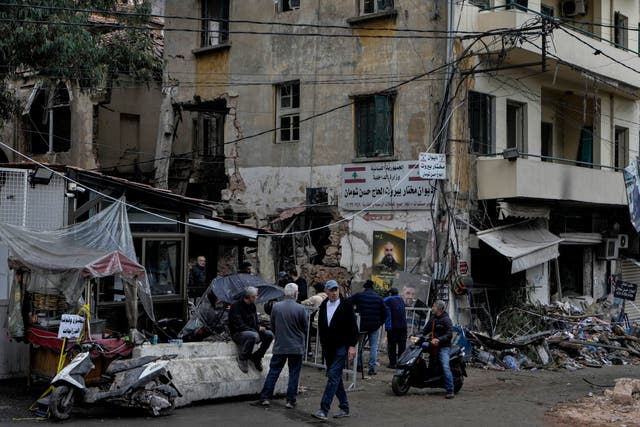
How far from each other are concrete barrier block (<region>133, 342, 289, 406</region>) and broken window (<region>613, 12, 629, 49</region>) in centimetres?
1741

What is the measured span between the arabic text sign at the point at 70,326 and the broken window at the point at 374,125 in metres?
10.4

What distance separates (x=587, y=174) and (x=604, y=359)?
17.4 feet

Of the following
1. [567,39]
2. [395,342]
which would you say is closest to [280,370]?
[395,342]

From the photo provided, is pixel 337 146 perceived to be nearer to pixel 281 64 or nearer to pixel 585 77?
pixel 281 64

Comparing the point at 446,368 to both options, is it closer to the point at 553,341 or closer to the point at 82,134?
the point at 553,341

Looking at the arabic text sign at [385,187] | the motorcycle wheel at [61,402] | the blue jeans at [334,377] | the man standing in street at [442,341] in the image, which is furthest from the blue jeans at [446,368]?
the arabic text sign at [385,187]

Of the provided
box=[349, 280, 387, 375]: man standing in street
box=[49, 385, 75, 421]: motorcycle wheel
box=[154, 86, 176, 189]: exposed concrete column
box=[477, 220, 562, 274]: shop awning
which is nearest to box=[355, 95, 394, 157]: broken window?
box=[477, 220, 562, 274]: shop awning

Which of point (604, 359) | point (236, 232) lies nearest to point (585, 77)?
point (604, 359)

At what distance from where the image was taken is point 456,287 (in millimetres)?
18406

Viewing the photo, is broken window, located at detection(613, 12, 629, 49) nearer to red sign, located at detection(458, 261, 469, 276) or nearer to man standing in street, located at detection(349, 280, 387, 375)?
red sign, located at detection(458, 261, 469, 276)

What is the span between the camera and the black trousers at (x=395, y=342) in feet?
51.7

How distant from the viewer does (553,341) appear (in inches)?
715

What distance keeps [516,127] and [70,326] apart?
45.6 ft

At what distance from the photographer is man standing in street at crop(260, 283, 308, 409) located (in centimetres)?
1118
